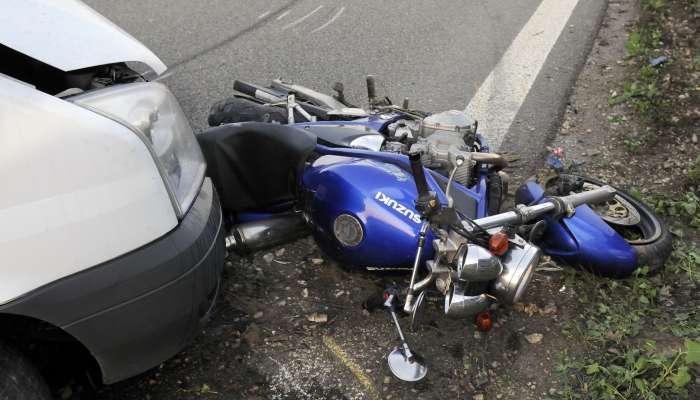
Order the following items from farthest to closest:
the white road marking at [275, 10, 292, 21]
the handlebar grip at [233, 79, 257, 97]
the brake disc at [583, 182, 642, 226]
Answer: the white road marking at [275, 10, 292, 21] → the handlebar grip at [233, 79, 257, 97] → the brake disc at [583, 182, 642, 226]

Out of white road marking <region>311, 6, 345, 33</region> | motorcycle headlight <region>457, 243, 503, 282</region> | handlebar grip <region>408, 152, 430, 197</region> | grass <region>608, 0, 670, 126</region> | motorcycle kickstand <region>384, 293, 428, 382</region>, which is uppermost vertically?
handlebar grip <region>408, 152, 430, 197</region>

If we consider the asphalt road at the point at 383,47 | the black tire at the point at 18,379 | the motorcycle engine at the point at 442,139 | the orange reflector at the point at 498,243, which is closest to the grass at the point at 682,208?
the asphalt road at the point at 383,47

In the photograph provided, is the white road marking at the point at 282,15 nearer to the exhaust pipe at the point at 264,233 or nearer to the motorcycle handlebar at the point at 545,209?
the exhaust pipe at the point at 264,233

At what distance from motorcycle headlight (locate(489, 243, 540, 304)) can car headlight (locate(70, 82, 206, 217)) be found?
1.29 meters

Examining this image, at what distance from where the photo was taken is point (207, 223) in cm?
229

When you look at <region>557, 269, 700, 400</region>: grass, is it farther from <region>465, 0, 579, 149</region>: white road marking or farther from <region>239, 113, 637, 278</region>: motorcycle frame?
<region>465, 0, 579, 149</region>: white road marking

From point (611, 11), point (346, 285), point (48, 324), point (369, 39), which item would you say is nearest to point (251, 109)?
point (346, 285)

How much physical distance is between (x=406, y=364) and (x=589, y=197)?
4.20 feet

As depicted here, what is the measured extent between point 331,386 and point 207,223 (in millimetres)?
944

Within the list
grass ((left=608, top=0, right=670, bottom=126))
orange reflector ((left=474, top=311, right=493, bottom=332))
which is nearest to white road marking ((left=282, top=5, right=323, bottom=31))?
grass ((left=608, top=0, right=670, bottom=126))

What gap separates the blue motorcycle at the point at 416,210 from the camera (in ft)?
8.68

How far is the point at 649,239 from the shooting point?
3297 mm

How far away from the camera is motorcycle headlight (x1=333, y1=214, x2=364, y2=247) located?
2.91 m

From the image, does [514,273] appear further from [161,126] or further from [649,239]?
[161,126]
